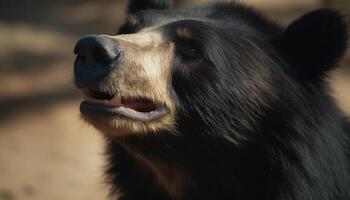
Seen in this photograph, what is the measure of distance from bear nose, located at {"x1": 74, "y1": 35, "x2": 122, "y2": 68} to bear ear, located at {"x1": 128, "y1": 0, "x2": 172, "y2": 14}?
39.6 inches

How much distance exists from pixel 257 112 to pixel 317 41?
1.62 feet

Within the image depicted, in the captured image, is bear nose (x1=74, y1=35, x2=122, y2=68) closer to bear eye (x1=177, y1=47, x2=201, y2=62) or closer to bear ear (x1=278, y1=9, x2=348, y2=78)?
bear eye (x1=177, y1=47, x2=201, y2=62)

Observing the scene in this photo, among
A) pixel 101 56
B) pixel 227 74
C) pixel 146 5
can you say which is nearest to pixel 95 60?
pixel 101 56

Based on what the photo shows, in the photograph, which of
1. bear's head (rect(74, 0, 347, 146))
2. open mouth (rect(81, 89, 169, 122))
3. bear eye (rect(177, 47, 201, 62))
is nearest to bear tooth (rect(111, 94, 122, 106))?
open mouth (rect(81, 89, 169, 122))

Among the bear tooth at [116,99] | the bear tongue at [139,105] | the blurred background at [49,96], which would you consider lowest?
the blurred background at [49,96]

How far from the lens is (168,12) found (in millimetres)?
4523

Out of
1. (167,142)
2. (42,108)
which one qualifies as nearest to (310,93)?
(167,142)

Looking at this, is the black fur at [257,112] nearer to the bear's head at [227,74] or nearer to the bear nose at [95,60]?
the bear's head at [227,74]

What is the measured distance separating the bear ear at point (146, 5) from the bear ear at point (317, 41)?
0.91 metres

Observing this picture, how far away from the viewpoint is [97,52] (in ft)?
12.3

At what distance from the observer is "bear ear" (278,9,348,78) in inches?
161

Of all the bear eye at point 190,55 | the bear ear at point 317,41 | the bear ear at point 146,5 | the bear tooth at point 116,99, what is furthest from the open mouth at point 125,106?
the bear ear at point 146,5

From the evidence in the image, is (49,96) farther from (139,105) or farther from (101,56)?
(101,56)

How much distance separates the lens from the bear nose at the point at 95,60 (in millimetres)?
3732
